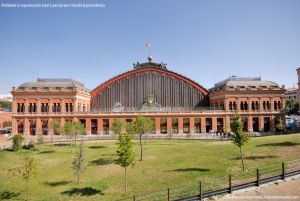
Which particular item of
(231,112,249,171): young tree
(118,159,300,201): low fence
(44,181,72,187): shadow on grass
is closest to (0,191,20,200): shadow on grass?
(44,181,72,187): shadow on grass

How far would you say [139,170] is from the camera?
31156 mm

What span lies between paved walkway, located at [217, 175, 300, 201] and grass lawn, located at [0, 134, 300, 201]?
673 centimetres

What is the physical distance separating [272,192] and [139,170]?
16.3 metres

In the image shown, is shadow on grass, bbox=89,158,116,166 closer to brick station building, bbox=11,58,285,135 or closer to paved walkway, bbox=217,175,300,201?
paved walkway, bbox=217,175,300,201

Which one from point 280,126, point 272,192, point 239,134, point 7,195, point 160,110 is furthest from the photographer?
point 160,110

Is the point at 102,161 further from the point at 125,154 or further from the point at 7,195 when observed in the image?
the point at 7,195

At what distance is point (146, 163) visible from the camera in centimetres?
3403

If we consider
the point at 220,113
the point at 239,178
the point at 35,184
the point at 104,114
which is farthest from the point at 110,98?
the point at 239,178

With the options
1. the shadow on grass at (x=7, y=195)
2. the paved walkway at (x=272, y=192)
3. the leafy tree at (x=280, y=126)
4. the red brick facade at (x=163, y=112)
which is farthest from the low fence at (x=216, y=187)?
the red brick facade at (x=163, y=112)

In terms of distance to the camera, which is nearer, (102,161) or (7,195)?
(7,195)

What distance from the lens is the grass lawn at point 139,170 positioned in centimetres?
2553

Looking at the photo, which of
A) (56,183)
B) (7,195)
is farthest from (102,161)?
(7,195)

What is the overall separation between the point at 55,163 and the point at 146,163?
44.5 feet

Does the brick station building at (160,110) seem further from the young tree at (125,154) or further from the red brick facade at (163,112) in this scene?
the young tree at (125,154)
